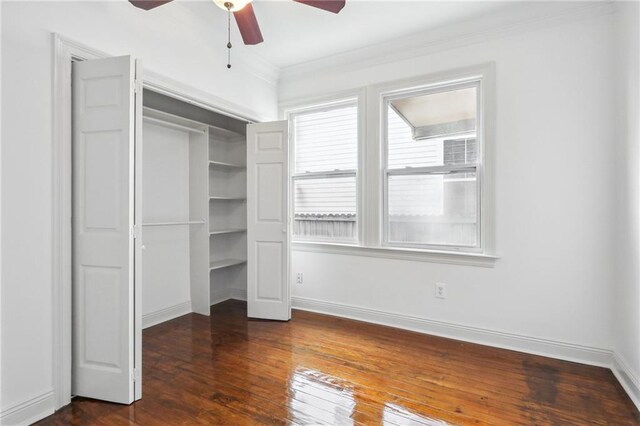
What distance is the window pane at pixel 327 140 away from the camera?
3889mm

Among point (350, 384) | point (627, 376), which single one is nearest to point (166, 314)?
point (350, 384)

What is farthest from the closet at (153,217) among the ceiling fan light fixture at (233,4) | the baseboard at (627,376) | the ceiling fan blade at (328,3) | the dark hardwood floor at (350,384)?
the baseboard at (627,376)

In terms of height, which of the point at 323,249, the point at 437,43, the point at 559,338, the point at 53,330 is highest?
the point at 437,43

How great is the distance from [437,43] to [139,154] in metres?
2.88

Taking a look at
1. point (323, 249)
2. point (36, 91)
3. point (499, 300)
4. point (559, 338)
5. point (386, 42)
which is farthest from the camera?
point (323, 249)

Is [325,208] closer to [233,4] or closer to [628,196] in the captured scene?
[233,4]

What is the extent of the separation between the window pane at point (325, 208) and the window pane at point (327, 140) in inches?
7.0

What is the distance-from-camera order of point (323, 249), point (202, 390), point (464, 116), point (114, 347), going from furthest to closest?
point (323, 249), point (464, 116), point (202, 390), point (114, 347)

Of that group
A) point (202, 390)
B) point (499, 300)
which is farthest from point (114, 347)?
point (499, 300)

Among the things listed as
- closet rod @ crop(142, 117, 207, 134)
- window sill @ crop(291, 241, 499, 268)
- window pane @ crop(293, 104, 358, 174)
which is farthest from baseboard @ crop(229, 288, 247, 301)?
closet rod @ crop(142, 117, 207, 134)

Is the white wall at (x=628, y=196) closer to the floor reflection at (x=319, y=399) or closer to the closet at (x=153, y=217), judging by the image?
the floor reflection at (x=319, y=399)

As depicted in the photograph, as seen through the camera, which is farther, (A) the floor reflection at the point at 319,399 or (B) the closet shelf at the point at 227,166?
(B) the closet shelf at the point at 227,166

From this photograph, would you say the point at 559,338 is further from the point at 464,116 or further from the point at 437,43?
the point at 437,43

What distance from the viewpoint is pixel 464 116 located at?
10.7ft
